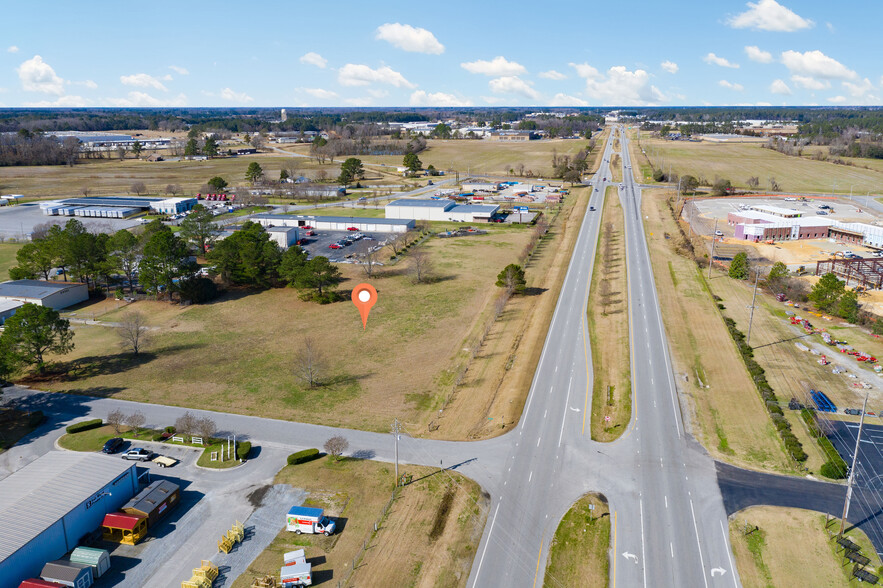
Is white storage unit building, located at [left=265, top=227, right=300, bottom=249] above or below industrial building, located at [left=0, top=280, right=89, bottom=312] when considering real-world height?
above

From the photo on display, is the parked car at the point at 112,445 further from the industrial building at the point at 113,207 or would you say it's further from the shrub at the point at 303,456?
the industrial building at the point at 113,207

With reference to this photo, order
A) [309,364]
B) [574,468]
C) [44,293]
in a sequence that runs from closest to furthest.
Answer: [574,468], [309,364], [44,293]

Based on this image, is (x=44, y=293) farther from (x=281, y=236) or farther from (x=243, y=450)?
(x=243, y=450)

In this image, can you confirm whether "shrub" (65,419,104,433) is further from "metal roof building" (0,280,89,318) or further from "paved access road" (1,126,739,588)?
"metal roof building" (0,280,89,318)

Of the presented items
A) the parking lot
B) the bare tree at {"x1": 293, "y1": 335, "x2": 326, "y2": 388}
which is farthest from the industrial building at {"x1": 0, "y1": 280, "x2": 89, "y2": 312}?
the bare tree at {"x1": 293, "y1": 335, "x2": 326, "y2": 388}

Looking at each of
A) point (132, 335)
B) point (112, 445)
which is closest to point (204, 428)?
point (112, 445)

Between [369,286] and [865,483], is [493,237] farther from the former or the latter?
[865,483]

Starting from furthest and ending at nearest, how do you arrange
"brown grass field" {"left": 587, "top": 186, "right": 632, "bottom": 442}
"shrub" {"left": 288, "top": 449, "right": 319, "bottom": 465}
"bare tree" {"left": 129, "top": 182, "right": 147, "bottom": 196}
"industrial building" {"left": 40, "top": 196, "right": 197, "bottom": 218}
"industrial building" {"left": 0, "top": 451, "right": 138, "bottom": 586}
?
"bare tree" {"left": 129, "top": 182, "right": 147, "bottom": 196} < "industrial building" {"left": 40, "top": 196, "right": 197, "bottom": 218} < "brown grass field" {"left": 587, "top": 186, "right": 632, "bottom": 442} < "shrub" {"left": 288, "top": 449, "right": 319, "bottom": 465} < "industrial building" {"left": 0, "top": 451, "right": 138, "bottom": 586}

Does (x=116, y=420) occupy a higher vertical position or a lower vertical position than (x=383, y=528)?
higher

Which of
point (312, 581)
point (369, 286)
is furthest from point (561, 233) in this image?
point (312, 581)
